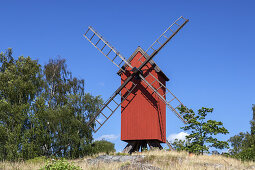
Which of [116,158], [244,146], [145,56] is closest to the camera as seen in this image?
[116,158]

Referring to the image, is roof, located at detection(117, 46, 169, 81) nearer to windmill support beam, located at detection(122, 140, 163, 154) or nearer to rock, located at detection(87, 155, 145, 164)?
windmill support beam, located at detection(122, 140, 163, 154)

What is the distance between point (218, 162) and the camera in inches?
845

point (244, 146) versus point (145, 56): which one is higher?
point (145, 56)

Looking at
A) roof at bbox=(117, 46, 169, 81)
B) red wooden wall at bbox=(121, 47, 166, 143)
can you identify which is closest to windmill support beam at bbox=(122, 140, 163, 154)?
red wooden wall at bbox=(121, 47, 166, 143)

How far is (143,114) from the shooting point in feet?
85.8

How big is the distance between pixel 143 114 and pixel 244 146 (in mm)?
20762

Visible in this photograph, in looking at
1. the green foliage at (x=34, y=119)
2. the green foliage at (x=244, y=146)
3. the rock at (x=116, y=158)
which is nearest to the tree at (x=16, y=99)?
the green foliage at (x=34, y=119)

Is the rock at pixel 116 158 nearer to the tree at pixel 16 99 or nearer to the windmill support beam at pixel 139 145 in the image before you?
the windmill support beam at pixel 139 145

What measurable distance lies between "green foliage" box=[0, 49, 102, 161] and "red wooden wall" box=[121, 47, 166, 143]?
3.44 meters

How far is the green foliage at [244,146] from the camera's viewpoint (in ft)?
87.9

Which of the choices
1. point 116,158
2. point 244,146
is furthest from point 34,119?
point 244,146

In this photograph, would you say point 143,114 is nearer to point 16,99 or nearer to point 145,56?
point 145,56

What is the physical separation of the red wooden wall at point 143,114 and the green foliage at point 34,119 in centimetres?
344

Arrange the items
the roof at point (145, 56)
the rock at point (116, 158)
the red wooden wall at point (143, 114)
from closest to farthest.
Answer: the rock at point (116, 158)
the red wooden wall at point (143, 114)
the roof at point (145, 56)
